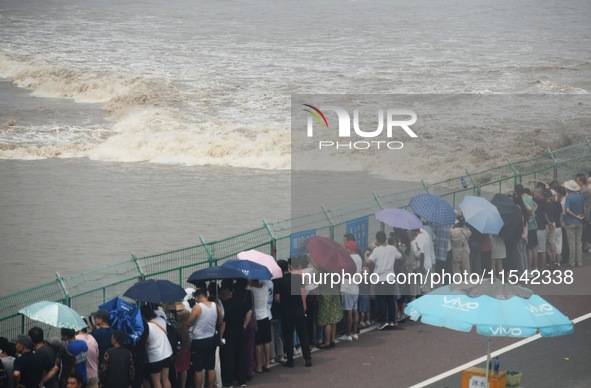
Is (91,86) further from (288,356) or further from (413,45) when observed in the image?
(288,356)

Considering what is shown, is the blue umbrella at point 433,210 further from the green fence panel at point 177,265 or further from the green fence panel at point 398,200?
the green fence panel at point 177,265

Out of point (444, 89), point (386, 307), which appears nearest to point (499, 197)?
point (386, 307)

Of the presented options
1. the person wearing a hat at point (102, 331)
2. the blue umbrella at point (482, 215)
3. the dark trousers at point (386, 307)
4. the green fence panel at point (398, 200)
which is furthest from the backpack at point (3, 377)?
the blue umbrella at point (482, 215)

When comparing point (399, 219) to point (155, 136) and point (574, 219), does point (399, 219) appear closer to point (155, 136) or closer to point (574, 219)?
point (574, 219)

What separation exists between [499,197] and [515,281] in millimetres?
1414

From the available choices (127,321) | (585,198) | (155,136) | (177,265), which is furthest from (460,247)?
(155,136)

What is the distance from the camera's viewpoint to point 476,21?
85688 mm

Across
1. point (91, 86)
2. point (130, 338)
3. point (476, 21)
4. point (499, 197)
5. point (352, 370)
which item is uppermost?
point (476, 21)

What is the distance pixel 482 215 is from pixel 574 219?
2420 millimetres

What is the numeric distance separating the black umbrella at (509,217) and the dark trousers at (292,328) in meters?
4.43

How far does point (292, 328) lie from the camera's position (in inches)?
502

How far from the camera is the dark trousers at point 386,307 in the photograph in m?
14.3

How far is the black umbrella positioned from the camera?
52.0 ft

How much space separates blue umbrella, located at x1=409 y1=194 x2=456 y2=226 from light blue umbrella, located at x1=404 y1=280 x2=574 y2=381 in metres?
4.48
